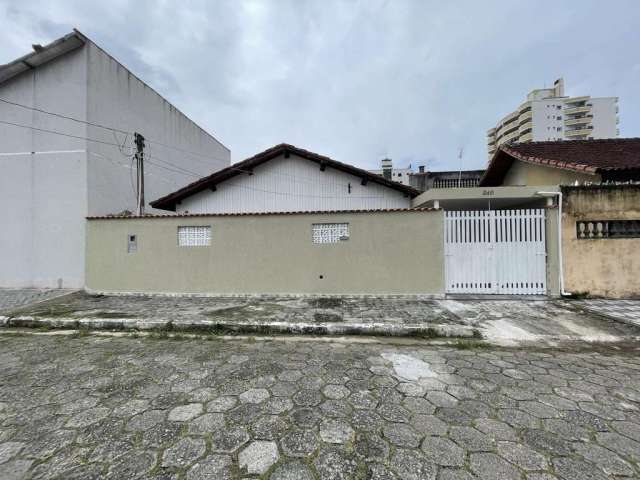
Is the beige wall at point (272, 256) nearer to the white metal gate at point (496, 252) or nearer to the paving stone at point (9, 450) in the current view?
the white metal gate at point (496, 252)

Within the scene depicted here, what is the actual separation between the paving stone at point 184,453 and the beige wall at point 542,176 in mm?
10401

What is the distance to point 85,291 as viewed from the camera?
755cm

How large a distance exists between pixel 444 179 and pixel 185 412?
18.9m

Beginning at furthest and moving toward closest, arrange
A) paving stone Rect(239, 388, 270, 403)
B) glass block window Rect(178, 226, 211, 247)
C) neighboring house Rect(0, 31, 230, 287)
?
neighboring house Rect(0, 31, 230, 287) → glass block window Rect(178, 226, 211, 247) → paving stone Rect(239, 388, 270, 403)

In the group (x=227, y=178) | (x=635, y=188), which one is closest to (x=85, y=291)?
(x=227, y=178)

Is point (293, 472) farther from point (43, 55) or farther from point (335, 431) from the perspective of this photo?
point (43, 55)

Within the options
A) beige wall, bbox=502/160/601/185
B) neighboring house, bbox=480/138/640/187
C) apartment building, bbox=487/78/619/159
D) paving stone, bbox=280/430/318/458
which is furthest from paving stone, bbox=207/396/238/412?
apartment building, bbox=487/78/619/159

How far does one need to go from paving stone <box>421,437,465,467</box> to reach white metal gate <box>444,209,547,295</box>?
501cm

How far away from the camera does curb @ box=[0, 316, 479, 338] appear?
4.40 metres

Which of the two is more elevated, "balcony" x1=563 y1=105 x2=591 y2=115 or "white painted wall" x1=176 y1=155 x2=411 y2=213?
"balcony" x1=563 y1=105 x2=591 y2=115

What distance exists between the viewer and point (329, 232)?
6.75 metres

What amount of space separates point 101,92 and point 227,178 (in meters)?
4.80

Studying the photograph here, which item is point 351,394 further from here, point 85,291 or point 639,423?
point 85,291

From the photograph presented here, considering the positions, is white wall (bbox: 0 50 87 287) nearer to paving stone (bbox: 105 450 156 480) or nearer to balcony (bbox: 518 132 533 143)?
paving stone (bbox: 105 450 156 480)
